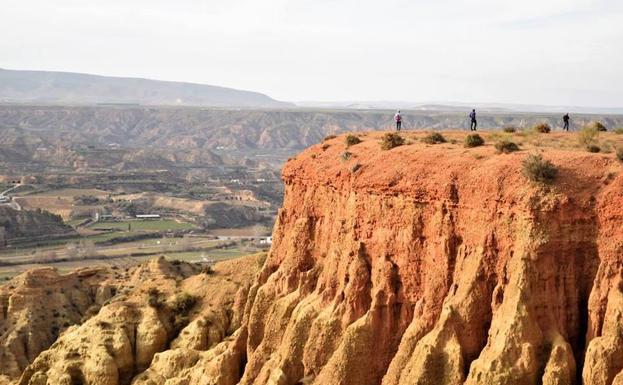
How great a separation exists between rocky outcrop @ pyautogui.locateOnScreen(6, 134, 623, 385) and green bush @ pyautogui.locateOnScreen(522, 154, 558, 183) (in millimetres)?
289

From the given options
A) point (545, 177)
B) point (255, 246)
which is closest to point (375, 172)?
point (545, 177)

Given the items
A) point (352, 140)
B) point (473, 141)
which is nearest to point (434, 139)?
point (473, 141)

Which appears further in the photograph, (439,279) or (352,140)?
(352,140)

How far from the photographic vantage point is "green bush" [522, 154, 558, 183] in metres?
28.2

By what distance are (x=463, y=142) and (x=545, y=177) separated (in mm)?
8354

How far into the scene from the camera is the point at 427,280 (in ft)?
101

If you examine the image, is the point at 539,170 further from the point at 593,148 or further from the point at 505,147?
the point at 593,148

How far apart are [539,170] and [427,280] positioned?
5.63m

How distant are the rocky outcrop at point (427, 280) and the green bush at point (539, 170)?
29cm

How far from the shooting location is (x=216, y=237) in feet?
479

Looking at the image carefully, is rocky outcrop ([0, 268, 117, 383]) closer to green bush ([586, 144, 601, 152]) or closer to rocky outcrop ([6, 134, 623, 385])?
rocky outcrop ([6, 134, 623, 385])

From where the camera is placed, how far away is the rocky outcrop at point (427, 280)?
26.9 meters

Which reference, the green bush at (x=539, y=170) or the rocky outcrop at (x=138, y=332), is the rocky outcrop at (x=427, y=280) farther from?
the rocky outcrop at (x=138, y=332)

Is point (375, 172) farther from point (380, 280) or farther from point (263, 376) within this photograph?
point (263, 376)
